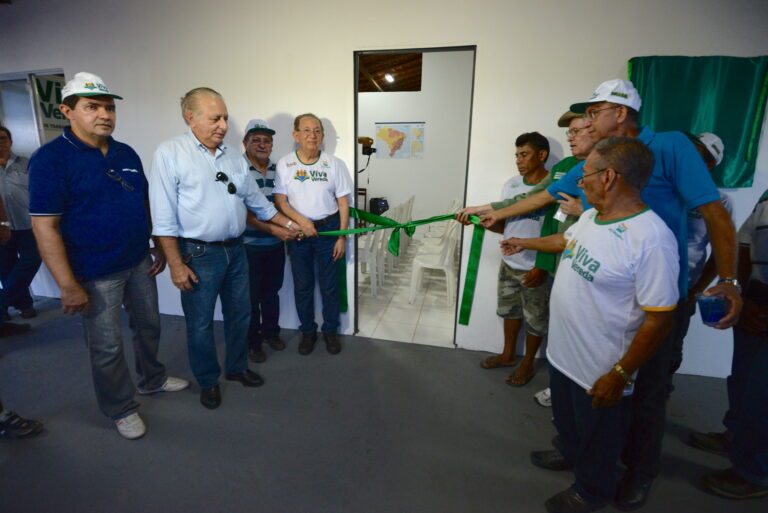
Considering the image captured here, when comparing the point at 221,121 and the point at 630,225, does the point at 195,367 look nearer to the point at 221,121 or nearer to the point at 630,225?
the point at 221,121

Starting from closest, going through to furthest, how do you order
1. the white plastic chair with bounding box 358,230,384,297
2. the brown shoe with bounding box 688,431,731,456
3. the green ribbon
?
the brown shoe with bounding box 688,431,731,456
the green ribbon
the white plastic chair with bounding box 358,230,384,297

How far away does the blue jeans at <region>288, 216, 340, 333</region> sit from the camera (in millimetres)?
2910

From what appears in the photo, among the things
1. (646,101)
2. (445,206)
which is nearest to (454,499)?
(646,101)

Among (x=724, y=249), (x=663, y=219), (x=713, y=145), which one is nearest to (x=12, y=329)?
(x=663, y=219)

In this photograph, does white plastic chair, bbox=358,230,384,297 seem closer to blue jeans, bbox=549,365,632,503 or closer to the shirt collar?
blue jeans, bbox=549,365,632,503

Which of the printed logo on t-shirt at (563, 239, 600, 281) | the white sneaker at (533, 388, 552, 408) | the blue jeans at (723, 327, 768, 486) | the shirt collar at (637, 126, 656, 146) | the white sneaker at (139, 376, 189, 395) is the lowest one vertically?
the white sneaker at (139, 376, 189, 395)

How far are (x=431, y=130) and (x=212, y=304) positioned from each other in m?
6.35

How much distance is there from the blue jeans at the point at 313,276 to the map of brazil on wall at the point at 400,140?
5.27 metres

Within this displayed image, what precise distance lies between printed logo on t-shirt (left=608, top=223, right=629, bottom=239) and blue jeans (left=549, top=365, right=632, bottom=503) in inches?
24.4

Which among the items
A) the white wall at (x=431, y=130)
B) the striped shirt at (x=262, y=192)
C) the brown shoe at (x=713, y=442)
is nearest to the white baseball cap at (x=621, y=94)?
the brown shoe at (x=713, y=442)

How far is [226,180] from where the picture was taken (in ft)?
6.99

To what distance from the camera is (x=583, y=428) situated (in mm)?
1500

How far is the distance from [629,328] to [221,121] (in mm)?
2115

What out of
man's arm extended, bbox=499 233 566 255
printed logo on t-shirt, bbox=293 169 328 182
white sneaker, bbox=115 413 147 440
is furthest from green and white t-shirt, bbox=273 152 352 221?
white sneaker, bbox=115 413 147 440
